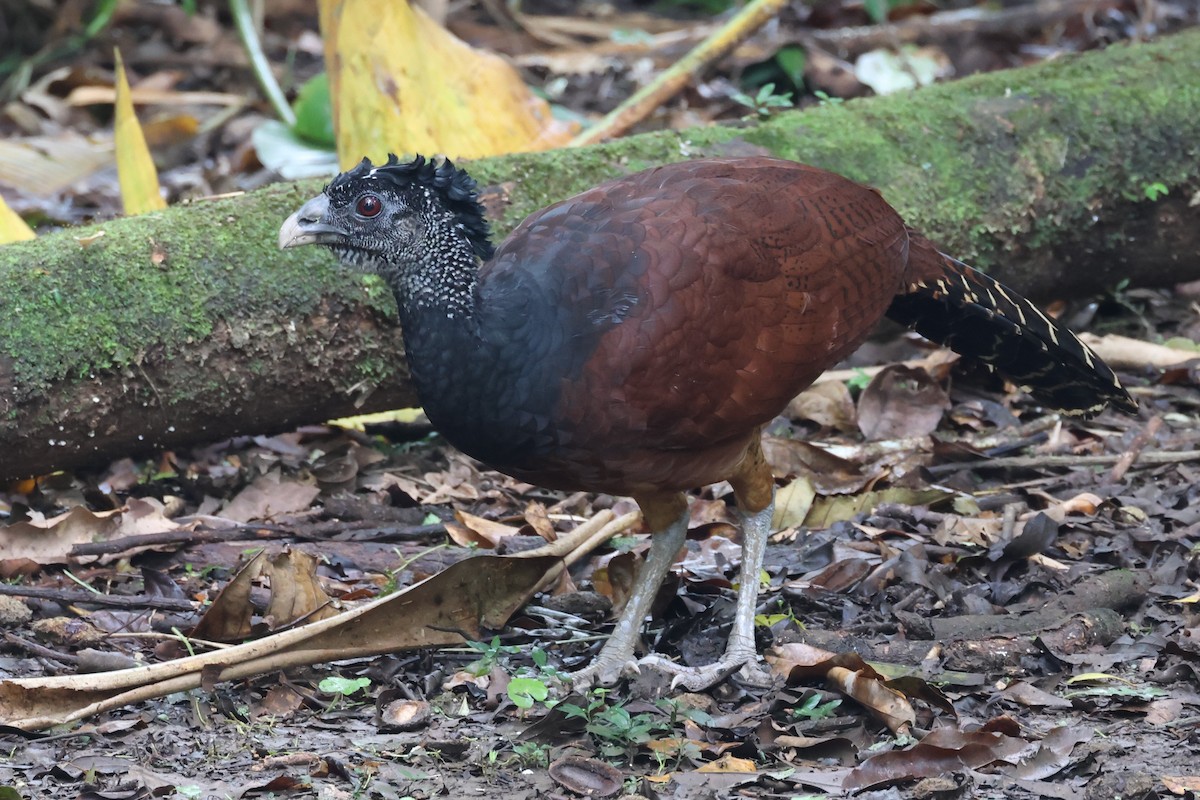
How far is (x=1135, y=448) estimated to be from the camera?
5766 millimetres

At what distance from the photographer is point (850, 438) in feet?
20.6

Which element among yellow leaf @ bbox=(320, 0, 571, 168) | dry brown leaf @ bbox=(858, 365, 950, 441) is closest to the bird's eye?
yellow leaf @ bbox=(320, 0, 571, 168)

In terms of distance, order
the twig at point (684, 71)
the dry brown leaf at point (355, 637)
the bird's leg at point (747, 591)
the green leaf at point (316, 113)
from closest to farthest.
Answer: the dry brown leaf at point (355, 637), the bird's leg at point (747, 591), the twig at point (684, 71), the green leaf at point (316, 113)

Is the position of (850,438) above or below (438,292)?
below

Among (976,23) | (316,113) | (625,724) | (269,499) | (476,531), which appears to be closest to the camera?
(625,724)

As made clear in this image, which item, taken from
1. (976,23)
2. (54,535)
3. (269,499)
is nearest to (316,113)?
(269,499)

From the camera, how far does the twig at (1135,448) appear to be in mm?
5633

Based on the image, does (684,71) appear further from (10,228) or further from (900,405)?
(10,228)

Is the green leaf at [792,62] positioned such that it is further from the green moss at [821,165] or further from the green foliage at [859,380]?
the green foliage at [859,380]

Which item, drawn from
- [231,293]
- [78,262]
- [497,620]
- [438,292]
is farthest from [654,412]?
[78,262]

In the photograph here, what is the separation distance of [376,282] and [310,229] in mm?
1536

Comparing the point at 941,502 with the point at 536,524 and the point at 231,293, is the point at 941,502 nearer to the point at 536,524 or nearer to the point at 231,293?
the point at 536,524

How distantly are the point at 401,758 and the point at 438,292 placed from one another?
1.36 meters

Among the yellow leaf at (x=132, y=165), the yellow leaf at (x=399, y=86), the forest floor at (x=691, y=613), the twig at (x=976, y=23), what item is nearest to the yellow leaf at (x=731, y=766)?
the forest floor at (x=691, y=613)
